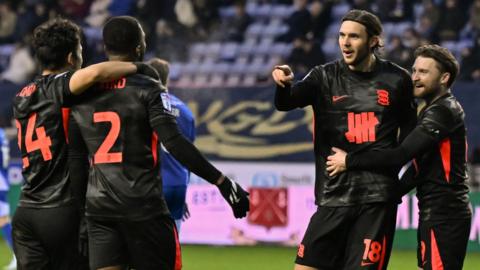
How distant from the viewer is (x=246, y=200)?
16.4ft

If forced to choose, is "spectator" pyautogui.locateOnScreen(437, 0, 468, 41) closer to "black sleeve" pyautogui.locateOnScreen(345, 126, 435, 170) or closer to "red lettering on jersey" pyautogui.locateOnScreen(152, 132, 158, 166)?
"black sleeve" pyautogui.locateOnScreen(345, 126, 435, 170)

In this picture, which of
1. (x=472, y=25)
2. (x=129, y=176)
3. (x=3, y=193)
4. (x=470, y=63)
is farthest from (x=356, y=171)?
(x=472, y=25)

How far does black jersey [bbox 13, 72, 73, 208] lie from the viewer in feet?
17.9

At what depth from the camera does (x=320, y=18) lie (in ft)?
54.5

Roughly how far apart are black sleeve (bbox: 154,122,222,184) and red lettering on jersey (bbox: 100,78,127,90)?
31 centimetres

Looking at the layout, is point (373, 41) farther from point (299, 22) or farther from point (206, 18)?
point (206, 18)

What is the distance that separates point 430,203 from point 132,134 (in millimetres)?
1880

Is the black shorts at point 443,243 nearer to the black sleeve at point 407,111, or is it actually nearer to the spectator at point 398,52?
the black sleeve at point 407,111

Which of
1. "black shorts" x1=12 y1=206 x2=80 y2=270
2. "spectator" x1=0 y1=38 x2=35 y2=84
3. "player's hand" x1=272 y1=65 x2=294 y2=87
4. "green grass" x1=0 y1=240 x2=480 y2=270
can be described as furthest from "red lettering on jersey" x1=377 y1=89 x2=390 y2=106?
"spectator" x1=0 y1=38 x2=35 y2=84

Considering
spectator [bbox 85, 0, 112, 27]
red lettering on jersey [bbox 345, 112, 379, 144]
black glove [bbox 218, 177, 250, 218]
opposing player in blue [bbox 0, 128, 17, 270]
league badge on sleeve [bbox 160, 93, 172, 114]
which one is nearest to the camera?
black glove [bbox 218, 177, 250, 218]

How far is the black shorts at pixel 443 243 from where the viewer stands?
227 inches

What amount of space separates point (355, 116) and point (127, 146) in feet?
4.72

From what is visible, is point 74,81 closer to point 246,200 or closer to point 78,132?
point 78,132

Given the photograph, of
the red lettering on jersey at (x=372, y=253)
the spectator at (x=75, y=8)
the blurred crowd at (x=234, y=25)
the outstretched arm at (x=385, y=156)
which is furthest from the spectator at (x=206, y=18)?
the red lettering on jersey at (x=372, y=253)
